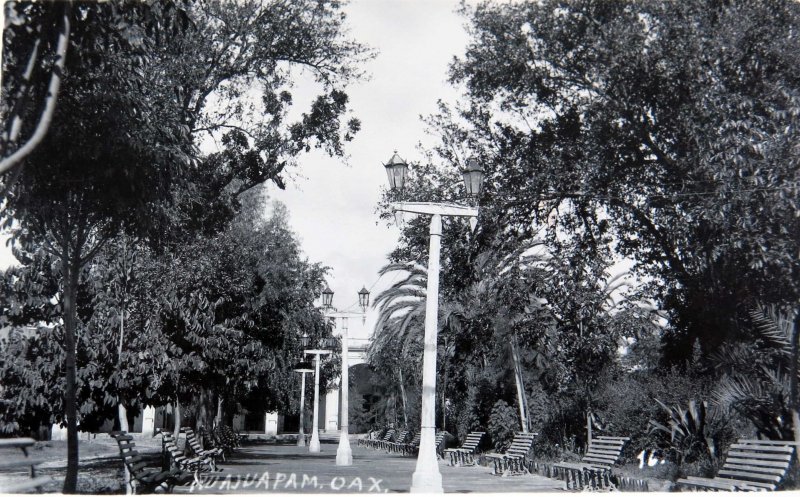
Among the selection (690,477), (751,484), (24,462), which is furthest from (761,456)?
(24,462)

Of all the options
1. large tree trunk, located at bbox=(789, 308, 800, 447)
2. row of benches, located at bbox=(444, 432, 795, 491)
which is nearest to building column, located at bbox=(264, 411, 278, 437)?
row of benches, located at bbox=(444, 432, 795, 491)

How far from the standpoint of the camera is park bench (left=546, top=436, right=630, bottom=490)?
38.2 feet

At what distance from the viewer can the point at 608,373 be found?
54.4 ft

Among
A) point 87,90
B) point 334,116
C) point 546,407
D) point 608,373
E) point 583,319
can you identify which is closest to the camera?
point 87,90

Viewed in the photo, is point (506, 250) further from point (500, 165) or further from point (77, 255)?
point (77, 255)

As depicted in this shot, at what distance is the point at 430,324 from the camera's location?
10.5 metres

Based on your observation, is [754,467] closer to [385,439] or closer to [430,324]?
[430,324]

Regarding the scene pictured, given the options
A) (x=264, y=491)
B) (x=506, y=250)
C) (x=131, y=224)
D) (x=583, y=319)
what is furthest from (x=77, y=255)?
(x=583, y=319)

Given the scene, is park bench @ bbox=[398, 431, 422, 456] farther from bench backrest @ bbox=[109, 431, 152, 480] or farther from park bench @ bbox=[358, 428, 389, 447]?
bench backrest @ bbox=[109, 431, 152, 480]

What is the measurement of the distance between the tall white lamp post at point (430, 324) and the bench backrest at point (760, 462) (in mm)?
3595

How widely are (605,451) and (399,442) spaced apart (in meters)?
17.2

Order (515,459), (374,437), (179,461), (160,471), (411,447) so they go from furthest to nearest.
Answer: (374,437) < (411,447) < (515,459) < (179,461) < (160,471)

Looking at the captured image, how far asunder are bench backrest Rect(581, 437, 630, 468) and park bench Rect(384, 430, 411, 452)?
14.3m

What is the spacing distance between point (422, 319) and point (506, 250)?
37.0 feet
